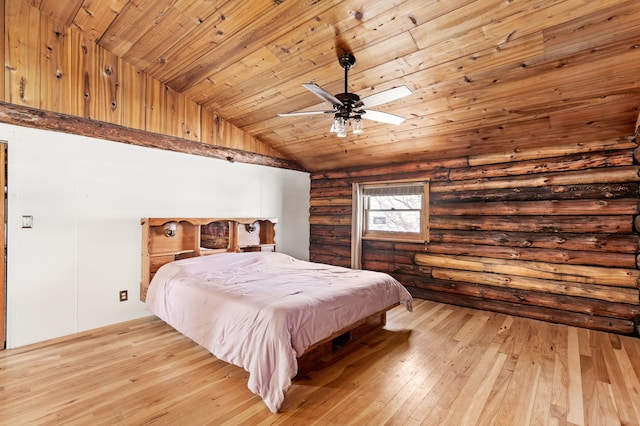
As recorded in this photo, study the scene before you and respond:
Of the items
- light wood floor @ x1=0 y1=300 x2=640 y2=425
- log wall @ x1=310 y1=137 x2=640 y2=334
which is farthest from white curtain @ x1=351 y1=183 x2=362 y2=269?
light wood floor @ x1=0 y1=300 x2=640 y2=425

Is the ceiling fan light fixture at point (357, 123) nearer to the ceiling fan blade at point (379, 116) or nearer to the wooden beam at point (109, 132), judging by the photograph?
the ceiling fan blade at point (379, 116)

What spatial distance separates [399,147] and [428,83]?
1.44 m

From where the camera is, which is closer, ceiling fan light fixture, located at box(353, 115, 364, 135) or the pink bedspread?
the pink bedspread

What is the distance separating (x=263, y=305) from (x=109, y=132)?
2.85 m

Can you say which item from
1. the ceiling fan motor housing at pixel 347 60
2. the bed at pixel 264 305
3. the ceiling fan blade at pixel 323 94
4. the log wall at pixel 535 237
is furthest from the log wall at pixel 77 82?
the log wall at pixel 535 237

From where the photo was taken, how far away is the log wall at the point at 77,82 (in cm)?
306

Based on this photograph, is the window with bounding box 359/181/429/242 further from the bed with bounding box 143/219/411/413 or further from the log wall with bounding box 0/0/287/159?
the log wall with bounding box 0/0/287/159

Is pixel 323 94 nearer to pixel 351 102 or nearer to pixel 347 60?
pixel 351 102

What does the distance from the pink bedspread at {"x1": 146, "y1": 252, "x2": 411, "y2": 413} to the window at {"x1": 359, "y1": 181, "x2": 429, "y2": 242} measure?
165cm

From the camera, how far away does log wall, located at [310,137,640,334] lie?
11.5ft

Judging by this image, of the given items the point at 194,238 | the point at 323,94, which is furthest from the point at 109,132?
the point at 323,94

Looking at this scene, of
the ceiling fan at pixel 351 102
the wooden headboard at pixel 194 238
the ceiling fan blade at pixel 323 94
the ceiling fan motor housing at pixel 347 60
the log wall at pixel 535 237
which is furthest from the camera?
the wooden headboard at pixel 194 238

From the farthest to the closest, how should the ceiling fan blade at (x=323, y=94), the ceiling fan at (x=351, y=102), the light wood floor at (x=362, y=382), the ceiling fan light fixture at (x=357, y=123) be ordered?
the ceiling fan light fixture at (x=357, y=123)
the ceiling fan at (x=351, y=102)
the ceiling fan blade at (x=323, y=94)
the light wood floor at (x=362, y=382)

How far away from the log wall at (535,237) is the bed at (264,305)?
136 centimetres
